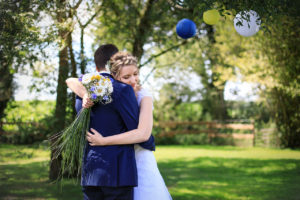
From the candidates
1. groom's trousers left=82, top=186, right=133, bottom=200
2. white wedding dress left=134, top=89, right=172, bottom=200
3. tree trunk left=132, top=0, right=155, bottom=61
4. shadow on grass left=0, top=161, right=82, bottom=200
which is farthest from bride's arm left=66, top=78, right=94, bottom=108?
tree trunk left=132, top=0, right=155, bottom=61

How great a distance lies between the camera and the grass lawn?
537 cm

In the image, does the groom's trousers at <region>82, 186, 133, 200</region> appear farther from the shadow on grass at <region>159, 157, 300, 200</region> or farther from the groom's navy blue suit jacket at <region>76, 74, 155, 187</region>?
the shadow on grass at <region>159, 157, 300, 200</region>

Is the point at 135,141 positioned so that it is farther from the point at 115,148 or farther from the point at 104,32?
the point at 104,32

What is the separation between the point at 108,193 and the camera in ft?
6.27

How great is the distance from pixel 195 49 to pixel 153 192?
13550mm

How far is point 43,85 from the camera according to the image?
233 inches

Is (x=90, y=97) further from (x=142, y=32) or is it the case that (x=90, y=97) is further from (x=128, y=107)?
(x=142, y=32)

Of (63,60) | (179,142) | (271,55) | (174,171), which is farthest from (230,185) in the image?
(179,142)

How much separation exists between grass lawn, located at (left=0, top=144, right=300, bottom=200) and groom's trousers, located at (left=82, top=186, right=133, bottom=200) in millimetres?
3433

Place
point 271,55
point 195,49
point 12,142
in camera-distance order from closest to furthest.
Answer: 1. point 12,142
2. point 271,55
3. point 195,49

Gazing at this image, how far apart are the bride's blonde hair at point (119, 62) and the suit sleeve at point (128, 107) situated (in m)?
0.16

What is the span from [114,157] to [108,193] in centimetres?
22

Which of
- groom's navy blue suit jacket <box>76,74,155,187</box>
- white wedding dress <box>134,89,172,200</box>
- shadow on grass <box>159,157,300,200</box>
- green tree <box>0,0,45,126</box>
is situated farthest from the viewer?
shadow on grass <box>159,157,300,200</box>

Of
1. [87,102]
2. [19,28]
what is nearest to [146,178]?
[87,102]
